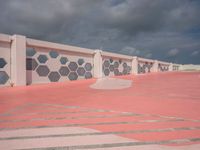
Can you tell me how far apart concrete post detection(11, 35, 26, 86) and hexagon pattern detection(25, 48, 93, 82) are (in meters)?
0.71

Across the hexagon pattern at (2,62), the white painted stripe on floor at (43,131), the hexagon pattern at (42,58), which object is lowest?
the white painted stripe on floor at (43,131)

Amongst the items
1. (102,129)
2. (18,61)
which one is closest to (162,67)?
(18,61)

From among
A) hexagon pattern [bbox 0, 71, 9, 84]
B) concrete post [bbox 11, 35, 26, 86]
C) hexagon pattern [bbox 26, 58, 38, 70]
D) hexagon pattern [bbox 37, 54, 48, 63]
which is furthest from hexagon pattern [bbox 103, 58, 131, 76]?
hexagon pattern [bbox 0, 71, 9, 84]

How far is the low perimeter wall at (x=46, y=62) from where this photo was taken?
34.0 ft

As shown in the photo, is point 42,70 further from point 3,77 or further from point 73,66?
point 73,66

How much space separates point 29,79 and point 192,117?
9.82 m

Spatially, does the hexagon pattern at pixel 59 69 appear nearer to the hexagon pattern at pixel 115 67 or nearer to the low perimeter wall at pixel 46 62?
the low perimeter wall at pixel 46 62

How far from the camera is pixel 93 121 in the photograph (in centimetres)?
393

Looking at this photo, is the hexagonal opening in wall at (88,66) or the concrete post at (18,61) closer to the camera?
the concrete post at (18,61)

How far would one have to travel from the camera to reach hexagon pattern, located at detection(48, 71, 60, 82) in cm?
1287

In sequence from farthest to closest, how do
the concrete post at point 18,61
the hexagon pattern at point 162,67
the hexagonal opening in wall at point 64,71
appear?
the hexagon pattern at point 162,67 → the hexagonal opening in wall at point 64,71 → the concrete post at point 18,61

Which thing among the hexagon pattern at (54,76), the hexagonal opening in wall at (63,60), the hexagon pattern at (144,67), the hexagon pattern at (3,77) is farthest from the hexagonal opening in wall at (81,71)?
the hexagon pattern at (144,67)

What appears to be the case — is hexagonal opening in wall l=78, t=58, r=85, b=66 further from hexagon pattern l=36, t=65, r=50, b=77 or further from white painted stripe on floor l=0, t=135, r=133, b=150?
white painted stripe on floor l=0, t=135, r=133, b=150

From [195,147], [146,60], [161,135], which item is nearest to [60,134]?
[161,135]
